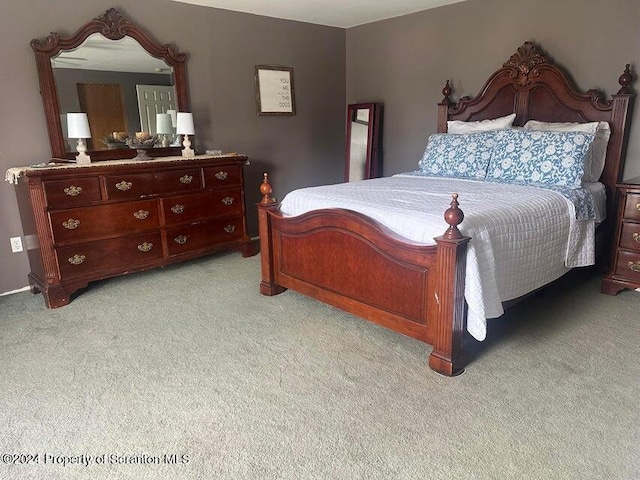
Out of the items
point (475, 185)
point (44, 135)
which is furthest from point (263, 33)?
point (475, 185)

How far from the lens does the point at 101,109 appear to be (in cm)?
346

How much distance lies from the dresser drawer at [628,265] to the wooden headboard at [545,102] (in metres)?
0.44

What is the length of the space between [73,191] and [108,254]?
50cm

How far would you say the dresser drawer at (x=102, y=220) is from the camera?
119 inches

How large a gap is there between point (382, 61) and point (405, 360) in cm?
341

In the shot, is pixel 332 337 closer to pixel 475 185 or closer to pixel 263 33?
pixel 475 185

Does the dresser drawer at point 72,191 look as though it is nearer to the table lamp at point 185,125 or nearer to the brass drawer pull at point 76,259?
the brass drawer pull at point 76,259

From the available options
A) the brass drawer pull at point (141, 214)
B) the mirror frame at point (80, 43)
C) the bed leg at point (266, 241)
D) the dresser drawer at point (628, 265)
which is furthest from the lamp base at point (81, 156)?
the dresser drawer at point (628, 265)

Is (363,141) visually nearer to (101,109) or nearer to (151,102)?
(151,102)

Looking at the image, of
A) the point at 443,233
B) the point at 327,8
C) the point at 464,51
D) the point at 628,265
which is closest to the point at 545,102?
the point at 464,51

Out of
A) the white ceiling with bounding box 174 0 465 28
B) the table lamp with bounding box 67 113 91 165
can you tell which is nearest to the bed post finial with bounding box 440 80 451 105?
the white ceiling with bounding box 174 0 465 28

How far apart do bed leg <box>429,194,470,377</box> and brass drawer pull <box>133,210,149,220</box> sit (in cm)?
226

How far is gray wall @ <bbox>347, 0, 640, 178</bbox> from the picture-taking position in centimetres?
326

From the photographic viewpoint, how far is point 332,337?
8.38 ft
